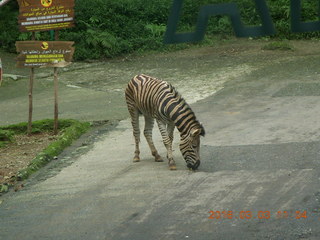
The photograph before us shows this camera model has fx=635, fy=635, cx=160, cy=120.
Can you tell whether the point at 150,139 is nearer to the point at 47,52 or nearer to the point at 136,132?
the point at 136,132

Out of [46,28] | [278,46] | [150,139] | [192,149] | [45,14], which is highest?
[45,14]

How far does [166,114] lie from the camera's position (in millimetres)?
10391

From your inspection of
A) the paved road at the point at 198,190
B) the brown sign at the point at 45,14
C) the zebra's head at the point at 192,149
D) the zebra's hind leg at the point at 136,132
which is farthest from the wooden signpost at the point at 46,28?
the zebra's head at the point at 192,149

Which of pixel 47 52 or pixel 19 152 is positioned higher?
pixel 47 52

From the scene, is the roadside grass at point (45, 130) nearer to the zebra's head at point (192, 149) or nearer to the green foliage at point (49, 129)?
the green foliage at point (49, 129)

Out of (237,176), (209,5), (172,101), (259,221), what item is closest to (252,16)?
(209,5)

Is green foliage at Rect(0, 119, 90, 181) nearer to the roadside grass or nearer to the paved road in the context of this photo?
the roadside grass

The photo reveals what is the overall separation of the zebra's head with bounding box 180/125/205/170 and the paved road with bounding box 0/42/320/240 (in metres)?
0.16

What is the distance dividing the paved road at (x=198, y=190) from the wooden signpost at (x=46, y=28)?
6.15ft

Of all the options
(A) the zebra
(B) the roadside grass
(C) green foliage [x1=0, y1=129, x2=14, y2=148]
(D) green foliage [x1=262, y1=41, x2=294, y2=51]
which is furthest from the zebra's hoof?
(D) green foliage [x1=262, y1=41, x2=294, y2=51]

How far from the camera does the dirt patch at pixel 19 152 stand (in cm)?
1116

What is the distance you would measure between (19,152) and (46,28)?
2.66 m
